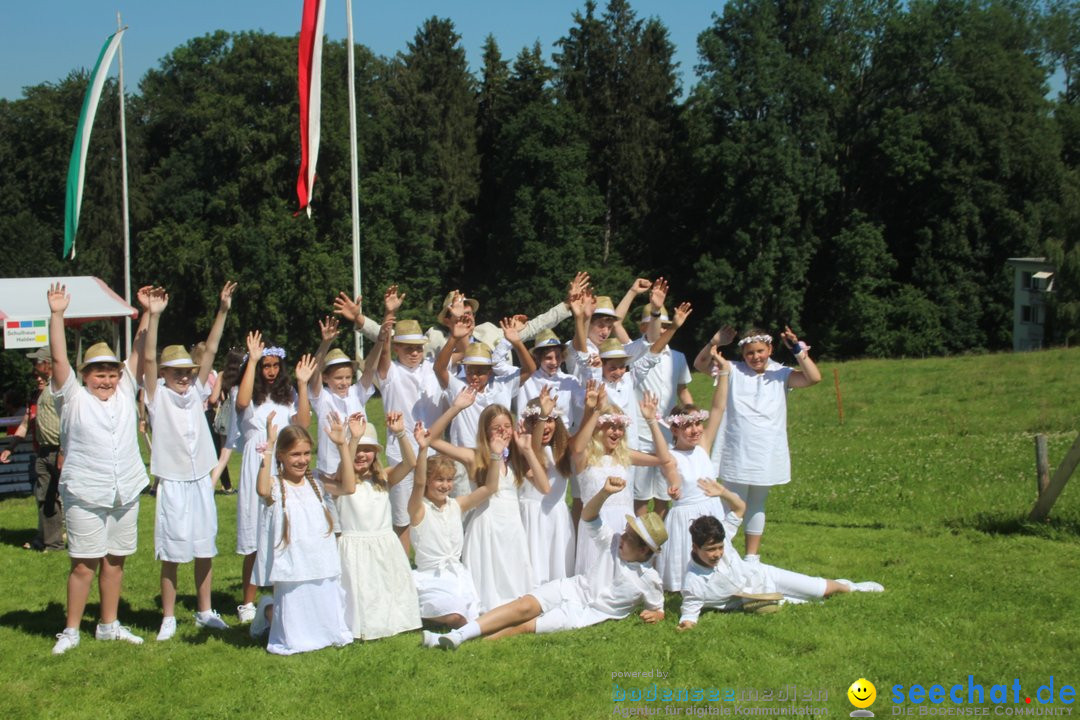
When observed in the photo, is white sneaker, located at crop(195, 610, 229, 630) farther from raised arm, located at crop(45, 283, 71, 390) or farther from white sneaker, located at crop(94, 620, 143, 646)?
raised arm, located at crop(45, 283, 71, 390)

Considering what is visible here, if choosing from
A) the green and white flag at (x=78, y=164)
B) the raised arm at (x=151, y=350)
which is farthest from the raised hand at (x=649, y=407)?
the green and white flag at (x=78, y=164)

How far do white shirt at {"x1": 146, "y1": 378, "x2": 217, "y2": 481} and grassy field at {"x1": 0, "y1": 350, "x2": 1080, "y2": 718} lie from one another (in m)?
1.13

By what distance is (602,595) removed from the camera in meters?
7.82

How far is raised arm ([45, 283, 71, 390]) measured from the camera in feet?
23.2

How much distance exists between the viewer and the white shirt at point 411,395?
29.5ft

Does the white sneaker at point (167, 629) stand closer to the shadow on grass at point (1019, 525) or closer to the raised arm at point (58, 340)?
the raised arm at point (58, 340)

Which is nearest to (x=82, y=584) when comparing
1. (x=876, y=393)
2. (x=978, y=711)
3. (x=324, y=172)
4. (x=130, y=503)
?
(x=130, y=503)

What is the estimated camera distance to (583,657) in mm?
6910

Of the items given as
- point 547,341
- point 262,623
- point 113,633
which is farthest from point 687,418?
point 113,633

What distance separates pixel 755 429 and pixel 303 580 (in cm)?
360

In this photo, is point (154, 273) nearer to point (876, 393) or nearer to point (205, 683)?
point (876, 393)

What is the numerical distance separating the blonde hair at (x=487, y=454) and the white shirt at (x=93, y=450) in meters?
2.36

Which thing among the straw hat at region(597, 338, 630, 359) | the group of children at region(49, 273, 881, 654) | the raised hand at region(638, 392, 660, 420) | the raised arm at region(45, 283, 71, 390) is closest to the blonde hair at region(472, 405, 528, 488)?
the group of children at region(49, 273, 881, 654)

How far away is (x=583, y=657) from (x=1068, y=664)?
2.79 m
